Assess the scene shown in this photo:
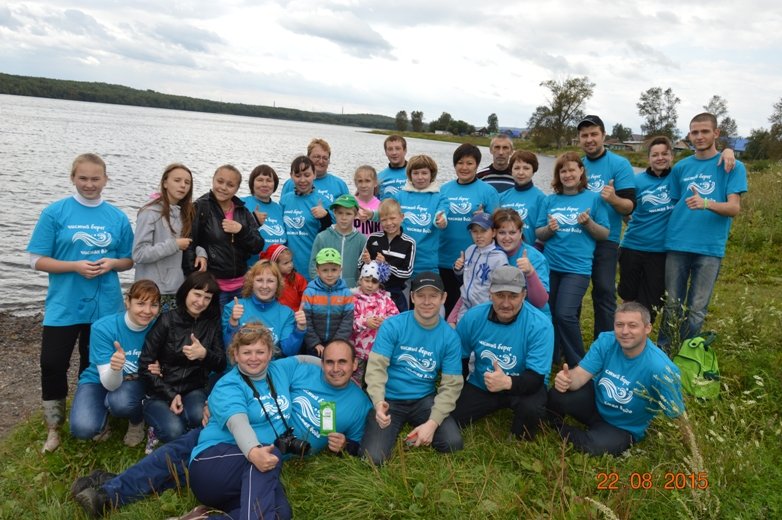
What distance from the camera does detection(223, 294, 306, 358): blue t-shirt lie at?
202 inches

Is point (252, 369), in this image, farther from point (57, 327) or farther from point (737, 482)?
point (737, 482)

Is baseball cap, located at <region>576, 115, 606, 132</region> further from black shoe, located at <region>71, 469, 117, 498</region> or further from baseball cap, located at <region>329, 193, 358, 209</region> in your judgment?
black shoe, located at <region>71, 469, 117, 498</region>

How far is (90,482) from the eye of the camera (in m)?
3.99

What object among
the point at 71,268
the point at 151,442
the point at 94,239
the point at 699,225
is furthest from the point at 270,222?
the point at 699,225

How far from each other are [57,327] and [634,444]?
5188 millimetres

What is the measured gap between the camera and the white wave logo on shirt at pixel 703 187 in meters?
5.66

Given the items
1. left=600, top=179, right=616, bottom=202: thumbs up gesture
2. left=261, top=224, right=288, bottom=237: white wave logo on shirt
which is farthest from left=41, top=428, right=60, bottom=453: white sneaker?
left=600, top=179, right=616, bottom=202: thumbs up gesture

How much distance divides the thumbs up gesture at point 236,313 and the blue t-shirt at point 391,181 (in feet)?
8.64

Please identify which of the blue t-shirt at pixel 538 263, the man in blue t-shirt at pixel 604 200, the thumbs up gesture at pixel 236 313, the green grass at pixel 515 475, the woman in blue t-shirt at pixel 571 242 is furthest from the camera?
the man in blue t-shirt at pixel 604 200

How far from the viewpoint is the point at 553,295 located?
5848mm

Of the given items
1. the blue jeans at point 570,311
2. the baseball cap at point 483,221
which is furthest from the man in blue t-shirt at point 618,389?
the baseball cap at point 483,221

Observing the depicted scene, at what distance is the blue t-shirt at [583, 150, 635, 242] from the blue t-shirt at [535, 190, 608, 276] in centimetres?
28

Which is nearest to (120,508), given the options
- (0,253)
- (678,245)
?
(678,245)
